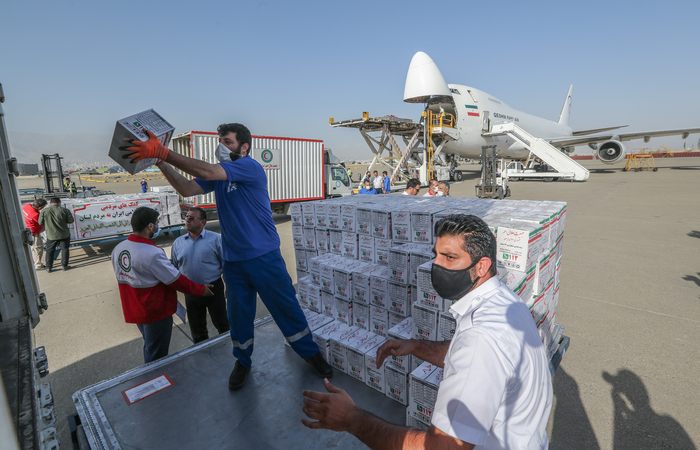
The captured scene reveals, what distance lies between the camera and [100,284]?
785 cm

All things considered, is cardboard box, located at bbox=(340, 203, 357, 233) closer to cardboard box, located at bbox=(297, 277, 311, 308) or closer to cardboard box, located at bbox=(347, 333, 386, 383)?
cardboard box, located at bbox=(297, 277, 311, 308)

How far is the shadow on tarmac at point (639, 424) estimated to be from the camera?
3041mm

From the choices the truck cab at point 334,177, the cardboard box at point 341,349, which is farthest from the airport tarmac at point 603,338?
the truck cab at point 334,177

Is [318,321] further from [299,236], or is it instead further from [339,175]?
[339,175]

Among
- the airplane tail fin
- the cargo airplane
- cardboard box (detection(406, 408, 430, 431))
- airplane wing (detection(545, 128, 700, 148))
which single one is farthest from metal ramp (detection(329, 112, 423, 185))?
the airplane tail fin

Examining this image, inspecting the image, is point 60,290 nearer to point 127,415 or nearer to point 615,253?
point 127,415

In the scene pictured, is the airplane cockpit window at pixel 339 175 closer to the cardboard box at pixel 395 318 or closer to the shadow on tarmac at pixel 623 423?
the cardboard box at pixel 395 318

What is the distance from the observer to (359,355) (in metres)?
3.43

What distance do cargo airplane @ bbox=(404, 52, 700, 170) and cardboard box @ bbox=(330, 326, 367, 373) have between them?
16.6 metres

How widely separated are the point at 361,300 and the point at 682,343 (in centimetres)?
A: 432

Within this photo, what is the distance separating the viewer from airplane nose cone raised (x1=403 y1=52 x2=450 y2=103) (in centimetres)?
2153

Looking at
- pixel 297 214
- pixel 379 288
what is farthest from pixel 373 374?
pixel 297 214

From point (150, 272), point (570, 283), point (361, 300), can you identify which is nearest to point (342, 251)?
point (361, 300)

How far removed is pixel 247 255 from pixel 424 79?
2115 cm
